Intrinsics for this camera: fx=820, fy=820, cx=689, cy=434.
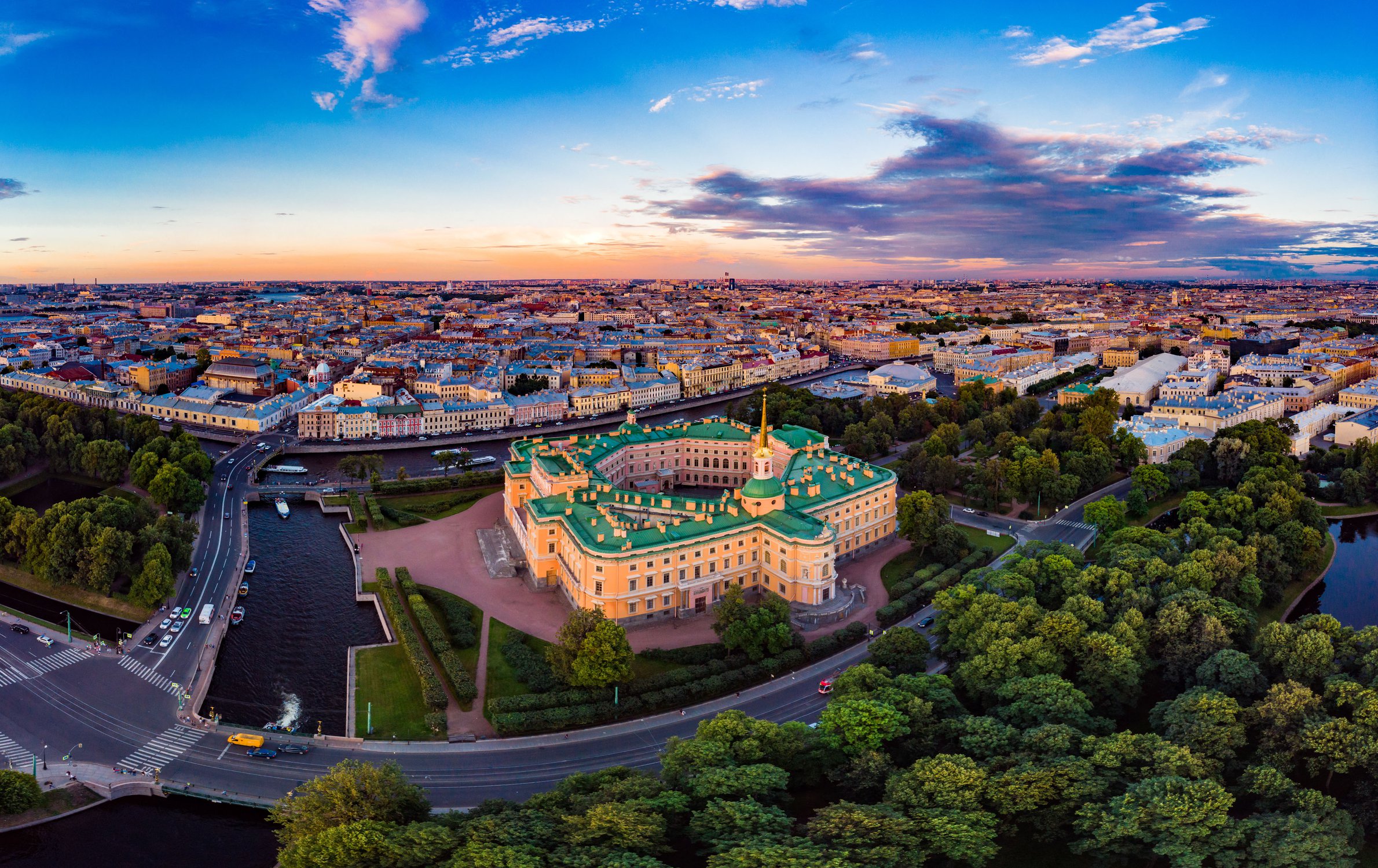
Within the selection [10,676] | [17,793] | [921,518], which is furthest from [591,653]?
[10,676]

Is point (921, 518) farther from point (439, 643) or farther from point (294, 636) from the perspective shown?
point (294, 636)

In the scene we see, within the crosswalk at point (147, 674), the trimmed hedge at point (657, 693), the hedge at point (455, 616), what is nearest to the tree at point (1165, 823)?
the trimmed hedge at point (657, 693)

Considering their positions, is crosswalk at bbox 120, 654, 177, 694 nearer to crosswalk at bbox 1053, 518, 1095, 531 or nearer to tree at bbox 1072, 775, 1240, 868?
tree at bbox 1072, 775, 1240, 868

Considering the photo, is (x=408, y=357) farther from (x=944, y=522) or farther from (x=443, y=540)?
(x=944, y=522)

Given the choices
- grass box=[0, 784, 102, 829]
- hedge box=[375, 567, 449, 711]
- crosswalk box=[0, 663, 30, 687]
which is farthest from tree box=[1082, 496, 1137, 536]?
crosswalk box=[0, 663, 30, 687]

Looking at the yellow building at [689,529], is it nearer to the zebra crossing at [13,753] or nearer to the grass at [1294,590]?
the grass at [1294,590]
